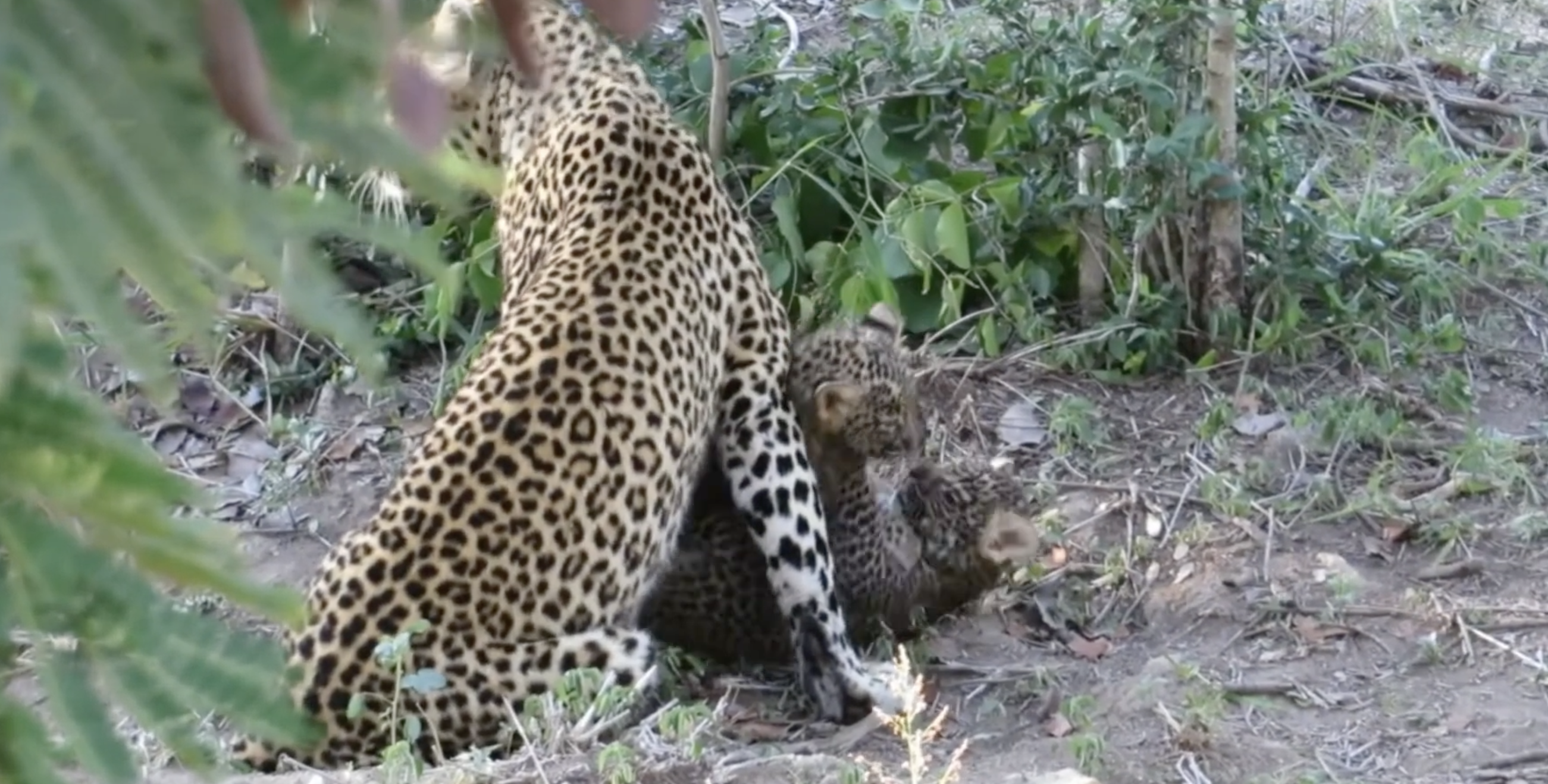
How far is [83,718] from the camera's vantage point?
5.91 ft

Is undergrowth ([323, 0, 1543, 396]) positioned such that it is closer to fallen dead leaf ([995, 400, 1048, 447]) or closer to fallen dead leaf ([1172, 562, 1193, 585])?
fallen dead leaf ([995, 400, 1048, 447])

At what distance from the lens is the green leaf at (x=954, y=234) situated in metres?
5.50

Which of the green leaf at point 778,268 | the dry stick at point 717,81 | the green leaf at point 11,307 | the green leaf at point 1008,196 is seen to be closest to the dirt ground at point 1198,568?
the green leaf at point 1008,196

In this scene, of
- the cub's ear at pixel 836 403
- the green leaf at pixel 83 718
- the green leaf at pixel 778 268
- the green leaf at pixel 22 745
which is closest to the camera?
the green leaf at pixel 83 718

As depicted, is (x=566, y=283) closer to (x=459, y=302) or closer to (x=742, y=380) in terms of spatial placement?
(x=742, y=380)

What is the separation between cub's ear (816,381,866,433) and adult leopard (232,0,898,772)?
74mm

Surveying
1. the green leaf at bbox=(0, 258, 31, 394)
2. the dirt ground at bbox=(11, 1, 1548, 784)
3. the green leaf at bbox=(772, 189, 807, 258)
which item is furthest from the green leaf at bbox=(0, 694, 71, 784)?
the green leaf at bbox=(772, 189, 807, 258)

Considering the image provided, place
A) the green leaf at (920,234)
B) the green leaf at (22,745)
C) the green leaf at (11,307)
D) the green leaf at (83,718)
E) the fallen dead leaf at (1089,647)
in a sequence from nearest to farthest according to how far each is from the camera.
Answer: the green leaf at (11,307)
the green leaf at (83,718)
the green leaf at (22,745)
the fallen dead leaf at (1089,647)
the green leaf at (920,234)

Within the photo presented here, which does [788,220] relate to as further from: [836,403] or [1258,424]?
[1258,424]

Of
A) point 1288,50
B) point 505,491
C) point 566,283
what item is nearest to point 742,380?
point 566,283

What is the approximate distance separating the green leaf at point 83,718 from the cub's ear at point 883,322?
3.41m

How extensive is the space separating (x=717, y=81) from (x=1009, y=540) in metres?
1.72

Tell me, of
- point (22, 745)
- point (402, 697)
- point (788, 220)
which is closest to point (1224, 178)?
point (788, 220)

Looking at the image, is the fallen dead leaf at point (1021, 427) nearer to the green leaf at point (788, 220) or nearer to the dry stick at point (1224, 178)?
the dry stick at point (1224, 178)
